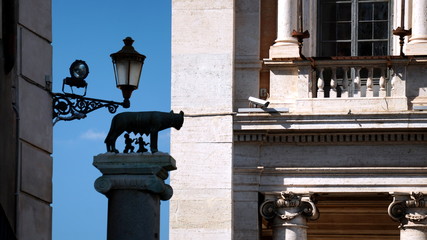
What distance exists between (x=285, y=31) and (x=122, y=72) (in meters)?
11.0

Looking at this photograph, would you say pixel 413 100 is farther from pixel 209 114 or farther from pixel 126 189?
pixel 126 189

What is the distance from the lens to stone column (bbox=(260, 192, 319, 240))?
2812cm

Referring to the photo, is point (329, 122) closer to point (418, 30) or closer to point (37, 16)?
point (418, 30)

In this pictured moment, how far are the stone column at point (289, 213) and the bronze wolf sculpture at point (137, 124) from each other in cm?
1220

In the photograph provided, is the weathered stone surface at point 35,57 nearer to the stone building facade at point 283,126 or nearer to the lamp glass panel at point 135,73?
the lamp glass panel at point 135,73

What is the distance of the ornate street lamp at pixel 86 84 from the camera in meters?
16.8

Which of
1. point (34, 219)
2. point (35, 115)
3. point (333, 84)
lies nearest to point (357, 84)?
point (333, 84)

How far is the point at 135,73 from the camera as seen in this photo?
17.8m

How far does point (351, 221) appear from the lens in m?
35.0

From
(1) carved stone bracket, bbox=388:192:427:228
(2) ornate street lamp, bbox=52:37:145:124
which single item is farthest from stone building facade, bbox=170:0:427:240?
(2) ornate street lamp, bbox=52:37:145:124

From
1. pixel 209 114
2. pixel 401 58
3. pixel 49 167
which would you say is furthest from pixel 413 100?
pixel 49 167

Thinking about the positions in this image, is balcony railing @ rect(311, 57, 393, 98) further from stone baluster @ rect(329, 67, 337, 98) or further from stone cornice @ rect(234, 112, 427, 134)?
stone cornice @ rect(234, 112, 427, 134)

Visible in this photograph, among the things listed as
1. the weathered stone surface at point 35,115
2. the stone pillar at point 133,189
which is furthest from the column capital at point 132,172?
the weathered stone surface at point 35,115

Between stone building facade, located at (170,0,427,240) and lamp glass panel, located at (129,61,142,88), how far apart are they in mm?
10176
